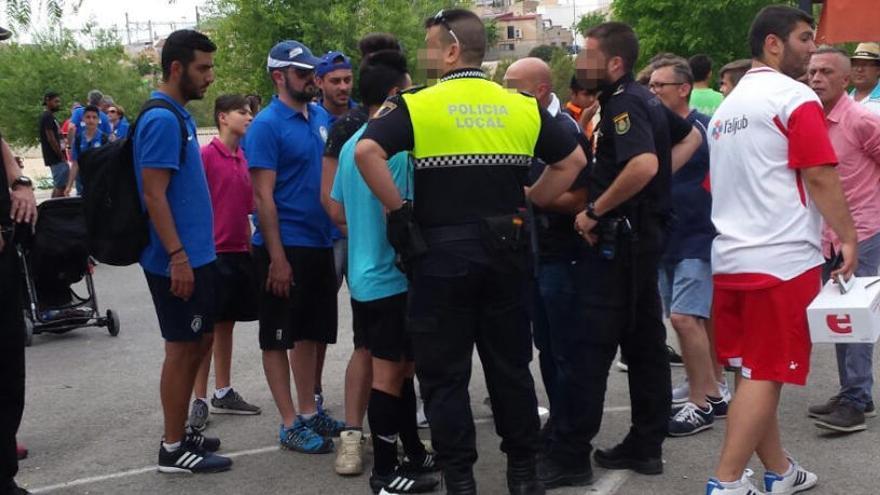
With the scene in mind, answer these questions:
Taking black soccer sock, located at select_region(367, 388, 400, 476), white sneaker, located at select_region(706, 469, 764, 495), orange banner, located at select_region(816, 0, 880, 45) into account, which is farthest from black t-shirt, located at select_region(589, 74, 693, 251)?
orange banner, located at select_region(816, 0, 880, 45)

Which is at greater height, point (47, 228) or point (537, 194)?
point (537, 194)

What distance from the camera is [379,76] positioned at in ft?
17.0

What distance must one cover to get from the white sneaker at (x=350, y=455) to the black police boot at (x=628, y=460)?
1.18 meters

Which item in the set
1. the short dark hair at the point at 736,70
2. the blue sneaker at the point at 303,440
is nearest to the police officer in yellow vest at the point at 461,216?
the blue sneaker at the point at 303,440

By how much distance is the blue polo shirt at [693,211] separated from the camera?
20.3 ft

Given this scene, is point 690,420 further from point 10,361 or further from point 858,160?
point 10,361

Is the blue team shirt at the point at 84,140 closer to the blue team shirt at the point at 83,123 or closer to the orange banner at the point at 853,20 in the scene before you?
the blue team shirt at the point at 83,123

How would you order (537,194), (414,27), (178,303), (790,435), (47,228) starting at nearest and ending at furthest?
1. (537,194)
2. (178,303)
3. (790,435)
4. (47,228)
5. (414,27)

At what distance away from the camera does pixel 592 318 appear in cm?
488

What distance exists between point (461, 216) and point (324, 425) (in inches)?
79.6

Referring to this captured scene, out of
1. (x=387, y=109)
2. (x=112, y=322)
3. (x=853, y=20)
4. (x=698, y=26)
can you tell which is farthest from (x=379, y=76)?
(x=698, y=26)

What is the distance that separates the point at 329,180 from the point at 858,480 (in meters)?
2.89

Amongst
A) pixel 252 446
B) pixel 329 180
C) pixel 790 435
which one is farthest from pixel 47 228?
pixel 790 435

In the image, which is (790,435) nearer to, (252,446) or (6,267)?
(252,446)
